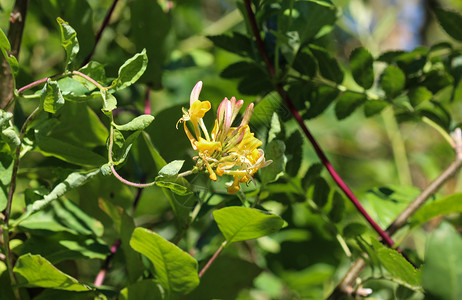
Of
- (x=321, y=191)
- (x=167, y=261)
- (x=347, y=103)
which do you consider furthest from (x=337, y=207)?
(x=167, y=261)

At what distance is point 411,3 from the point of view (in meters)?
2.93

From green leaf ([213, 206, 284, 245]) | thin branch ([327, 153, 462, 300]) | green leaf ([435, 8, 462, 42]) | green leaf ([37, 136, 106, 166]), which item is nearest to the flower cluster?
green leaf ([213, 206, 284, 245])

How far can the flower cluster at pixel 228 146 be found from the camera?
1.42 ft

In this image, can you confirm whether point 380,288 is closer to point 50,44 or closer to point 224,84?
point 224,84

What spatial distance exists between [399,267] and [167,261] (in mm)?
224

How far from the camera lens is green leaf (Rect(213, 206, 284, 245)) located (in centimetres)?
44

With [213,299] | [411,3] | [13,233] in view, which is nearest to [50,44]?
[13,233]

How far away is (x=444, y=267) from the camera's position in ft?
1.16

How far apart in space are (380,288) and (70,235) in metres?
0.52

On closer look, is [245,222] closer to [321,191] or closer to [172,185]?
[172,185]

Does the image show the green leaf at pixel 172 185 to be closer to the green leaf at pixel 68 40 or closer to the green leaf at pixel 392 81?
the green leaf at pixel 68 40

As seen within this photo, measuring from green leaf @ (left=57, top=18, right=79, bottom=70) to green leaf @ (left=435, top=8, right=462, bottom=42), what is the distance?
0.50 meters

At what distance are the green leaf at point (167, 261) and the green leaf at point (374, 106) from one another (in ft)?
1.17

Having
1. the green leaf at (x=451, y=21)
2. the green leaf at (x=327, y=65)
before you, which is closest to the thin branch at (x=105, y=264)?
the green leaf at (x=327, y=65)
